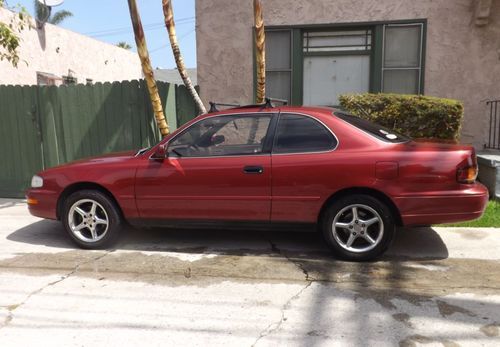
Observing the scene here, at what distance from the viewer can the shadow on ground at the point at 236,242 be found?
17.5ft

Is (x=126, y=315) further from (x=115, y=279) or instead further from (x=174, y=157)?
(x=174, y=157)

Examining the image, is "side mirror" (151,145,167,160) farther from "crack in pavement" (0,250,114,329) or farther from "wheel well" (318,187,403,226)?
"wheel well" (318,187,403,226)

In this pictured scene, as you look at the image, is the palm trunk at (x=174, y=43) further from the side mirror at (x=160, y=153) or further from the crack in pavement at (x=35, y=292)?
the crack in pavement at (x=35, y=292)

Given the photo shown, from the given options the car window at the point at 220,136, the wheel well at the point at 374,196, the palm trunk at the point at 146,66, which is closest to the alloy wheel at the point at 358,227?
the wheel well at the point at 374,196

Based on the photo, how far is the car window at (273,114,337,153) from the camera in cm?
493

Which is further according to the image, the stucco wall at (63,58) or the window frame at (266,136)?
the stucco wall at (63,58)

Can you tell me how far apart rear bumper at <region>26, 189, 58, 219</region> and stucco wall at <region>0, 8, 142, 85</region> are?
6.69 meters

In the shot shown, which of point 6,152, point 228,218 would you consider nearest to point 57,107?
point 6,152

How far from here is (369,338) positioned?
334 cm

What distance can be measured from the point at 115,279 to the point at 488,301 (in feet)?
11.0

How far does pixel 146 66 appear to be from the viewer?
761 centimetres

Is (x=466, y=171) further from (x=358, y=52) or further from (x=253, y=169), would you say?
(x=358, y=52)

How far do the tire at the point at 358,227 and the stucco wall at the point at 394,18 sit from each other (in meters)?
4.83

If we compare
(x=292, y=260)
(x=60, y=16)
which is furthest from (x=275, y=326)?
(x=60, y=16)
